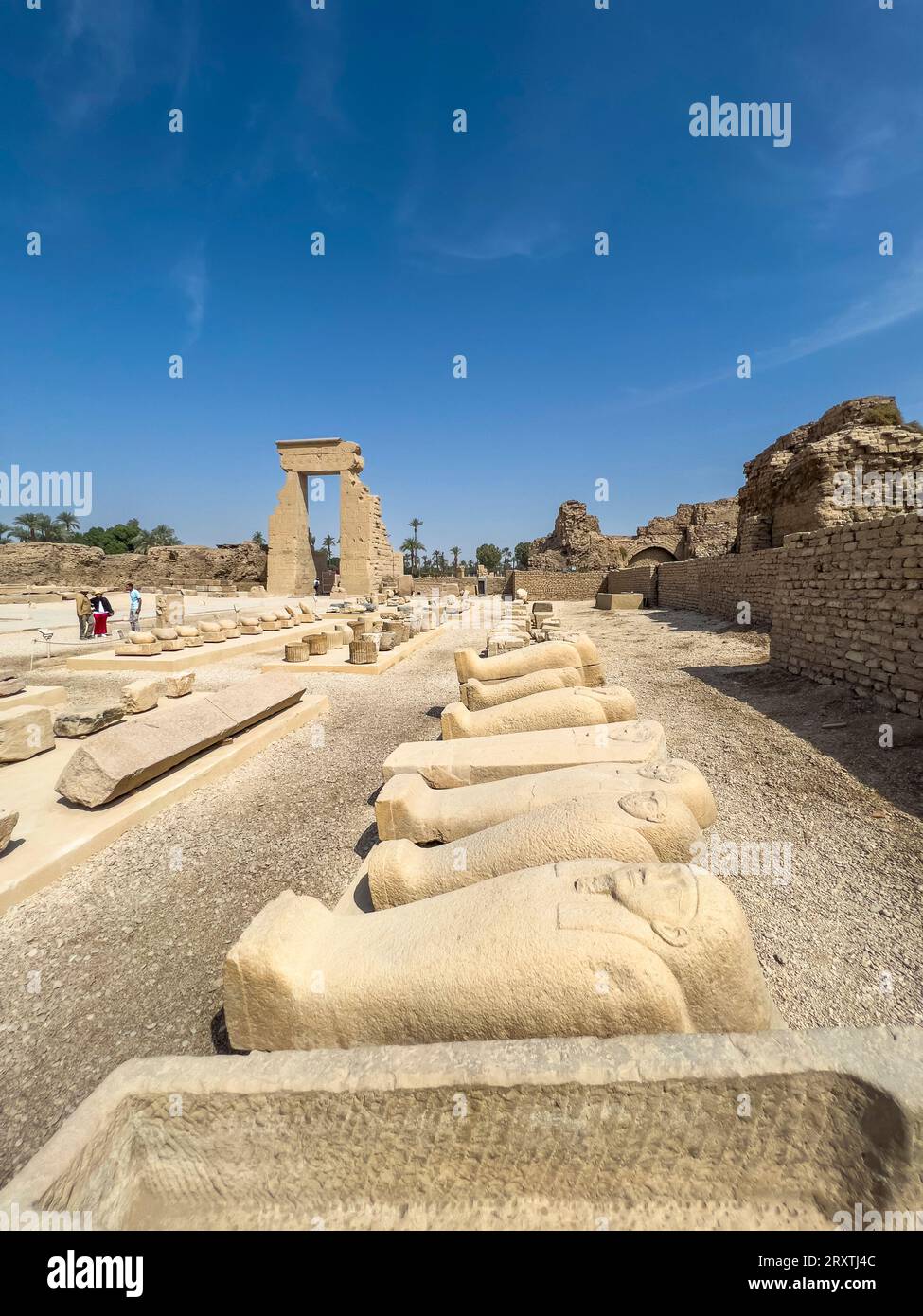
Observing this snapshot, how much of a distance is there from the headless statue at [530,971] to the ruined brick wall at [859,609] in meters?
4.58

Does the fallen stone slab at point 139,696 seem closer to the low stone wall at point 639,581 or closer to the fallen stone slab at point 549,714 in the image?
the fallen stone slab at point 549,714

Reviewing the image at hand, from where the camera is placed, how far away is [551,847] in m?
1.96

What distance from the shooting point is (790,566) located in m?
6.91

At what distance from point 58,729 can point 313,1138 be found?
4.56 m

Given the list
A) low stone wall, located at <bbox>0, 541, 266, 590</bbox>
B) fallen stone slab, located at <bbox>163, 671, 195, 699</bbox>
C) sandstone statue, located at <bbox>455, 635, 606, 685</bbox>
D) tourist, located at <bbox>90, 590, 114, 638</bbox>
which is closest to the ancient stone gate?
low stone wall, located at <bbox>0, 541, 266, 590</bbox>

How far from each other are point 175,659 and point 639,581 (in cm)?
1730

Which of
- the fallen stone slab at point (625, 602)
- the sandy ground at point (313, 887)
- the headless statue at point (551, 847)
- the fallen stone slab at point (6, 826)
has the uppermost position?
the fallen stone slab at point (625, 602)

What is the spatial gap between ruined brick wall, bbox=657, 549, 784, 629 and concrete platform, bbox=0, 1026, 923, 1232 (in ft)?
27.3

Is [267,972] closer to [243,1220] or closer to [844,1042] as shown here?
[243,1220]

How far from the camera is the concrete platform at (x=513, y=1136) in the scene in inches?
46.6

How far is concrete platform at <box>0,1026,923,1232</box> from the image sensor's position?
1.18 metres

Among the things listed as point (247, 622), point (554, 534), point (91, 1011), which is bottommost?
point (91, 1011)

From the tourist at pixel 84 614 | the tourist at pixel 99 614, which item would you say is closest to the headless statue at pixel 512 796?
the tourist at pixel 84 614
